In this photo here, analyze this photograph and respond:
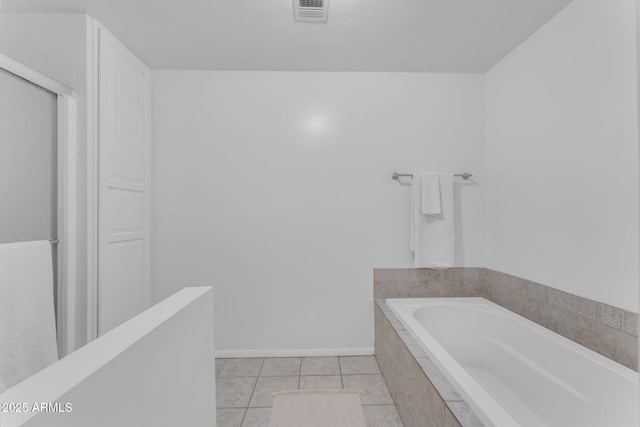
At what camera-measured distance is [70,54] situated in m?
1.90

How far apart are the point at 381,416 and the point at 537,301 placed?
1.19 meters

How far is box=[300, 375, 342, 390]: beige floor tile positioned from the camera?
7.08 feet

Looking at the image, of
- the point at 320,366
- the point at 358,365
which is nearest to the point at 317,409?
the point at 320,366

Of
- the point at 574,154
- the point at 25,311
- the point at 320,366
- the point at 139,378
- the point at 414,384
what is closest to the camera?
the point at 139,378

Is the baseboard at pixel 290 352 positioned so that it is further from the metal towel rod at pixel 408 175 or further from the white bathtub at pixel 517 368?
the metal towel rod at pixel 408 175

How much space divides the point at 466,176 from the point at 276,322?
1.91m

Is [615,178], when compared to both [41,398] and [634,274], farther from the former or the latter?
[41,398]

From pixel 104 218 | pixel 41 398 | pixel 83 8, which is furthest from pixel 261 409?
pixel 83 8

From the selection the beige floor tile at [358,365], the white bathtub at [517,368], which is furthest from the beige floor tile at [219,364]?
the white bathtub at [517,368]

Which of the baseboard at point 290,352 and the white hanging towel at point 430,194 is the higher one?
the white hanging towel at point 430,194

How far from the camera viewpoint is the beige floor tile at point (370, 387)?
201 cm

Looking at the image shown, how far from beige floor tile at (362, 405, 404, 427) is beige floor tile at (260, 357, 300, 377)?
0.62 metres

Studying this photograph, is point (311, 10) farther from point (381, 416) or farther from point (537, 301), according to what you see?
point (381, 416)

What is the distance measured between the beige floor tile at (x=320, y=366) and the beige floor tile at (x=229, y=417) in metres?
0.54
